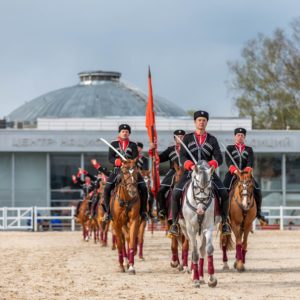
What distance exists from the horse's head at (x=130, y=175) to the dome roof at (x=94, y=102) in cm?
5190

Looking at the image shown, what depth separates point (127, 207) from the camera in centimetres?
1977

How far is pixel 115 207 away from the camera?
19969mm

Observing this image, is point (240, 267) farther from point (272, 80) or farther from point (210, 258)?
point (272, 80)

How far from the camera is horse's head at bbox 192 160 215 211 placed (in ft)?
54.6

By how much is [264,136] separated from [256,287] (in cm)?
4148

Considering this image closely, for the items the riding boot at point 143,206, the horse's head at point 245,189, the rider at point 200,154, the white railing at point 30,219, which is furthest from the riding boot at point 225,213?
the white railing at point 30,219

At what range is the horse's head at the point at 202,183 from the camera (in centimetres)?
1666

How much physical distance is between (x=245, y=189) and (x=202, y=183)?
346 centimetres

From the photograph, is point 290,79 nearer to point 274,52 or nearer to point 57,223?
point 274,52

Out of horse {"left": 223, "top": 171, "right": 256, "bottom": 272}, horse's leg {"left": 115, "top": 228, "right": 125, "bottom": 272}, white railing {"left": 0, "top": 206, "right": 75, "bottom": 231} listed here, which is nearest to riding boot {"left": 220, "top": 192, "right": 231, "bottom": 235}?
horse {"left": 223, "top": 171, "right": 256, "bottom": 272}

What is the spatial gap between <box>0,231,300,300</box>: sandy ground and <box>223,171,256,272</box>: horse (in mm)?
400

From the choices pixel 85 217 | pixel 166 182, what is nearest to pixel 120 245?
pixel 166 182

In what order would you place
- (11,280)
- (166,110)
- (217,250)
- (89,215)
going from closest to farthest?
(11,280)
(217,250)
(89,215)
(166,110)

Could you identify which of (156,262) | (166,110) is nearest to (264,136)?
(166,110)
